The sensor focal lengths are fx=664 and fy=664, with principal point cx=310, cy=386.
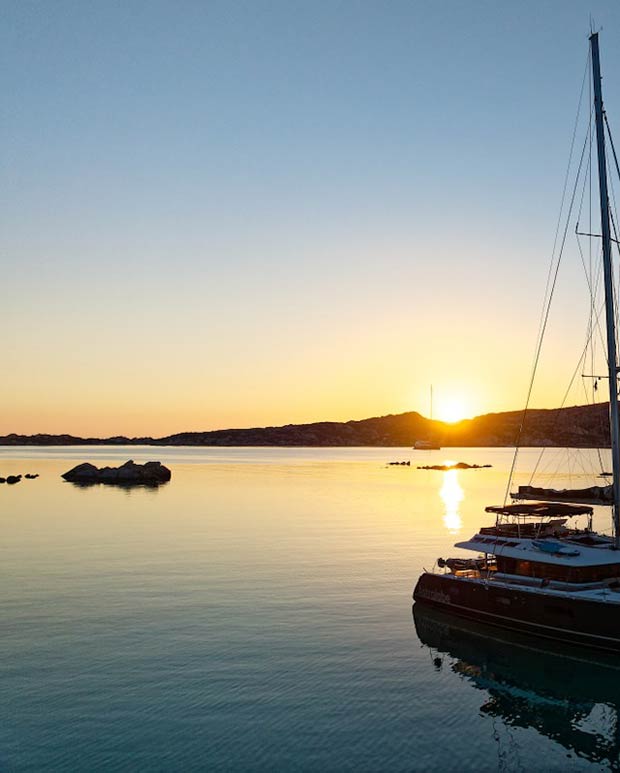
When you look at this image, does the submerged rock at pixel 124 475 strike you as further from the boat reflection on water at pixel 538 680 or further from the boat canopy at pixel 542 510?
the boat reflection on water at pixel 538 680

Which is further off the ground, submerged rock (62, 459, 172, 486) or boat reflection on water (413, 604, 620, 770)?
submerged rock (62, 459, 172, 486)

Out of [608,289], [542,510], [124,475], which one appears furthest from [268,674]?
[124,475]

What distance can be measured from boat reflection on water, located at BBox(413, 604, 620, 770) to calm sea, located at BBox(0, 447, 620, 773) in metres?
0.09

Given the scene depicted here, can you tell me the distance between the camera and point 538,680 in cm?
2416

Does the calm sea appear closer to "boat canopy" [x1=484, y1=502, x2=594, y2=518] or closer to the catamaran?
the catamaran

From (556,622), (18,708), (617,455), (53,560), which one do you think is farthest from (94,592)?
(617,455)

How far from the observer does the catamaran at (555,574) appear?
86.9 ft

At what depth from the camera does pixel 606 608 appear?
25766 millimetres

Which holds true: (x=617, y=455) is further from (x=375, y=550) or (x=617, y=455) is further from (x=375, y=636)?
(x=375, y=550)

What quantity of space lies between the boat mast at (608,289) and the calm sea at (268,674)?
761 centimetres

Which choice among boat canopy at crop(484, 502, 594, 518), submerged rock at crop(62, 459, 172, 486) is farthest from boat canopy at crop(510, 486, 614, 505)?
submerged rock at crop(62, 459, 172, 486)

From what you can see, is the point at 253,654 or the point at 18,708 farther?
the point at 253,654

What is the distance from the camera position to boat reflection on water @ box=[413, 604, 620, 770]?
19844mm

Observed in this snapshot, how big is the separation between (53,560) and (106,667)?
23.4 metres
